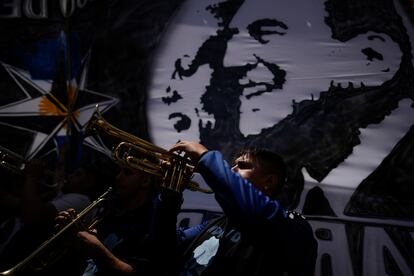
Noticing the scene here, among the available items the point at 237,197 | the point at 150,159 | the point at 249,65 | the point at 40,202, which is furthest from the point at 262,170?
the point at 40,202

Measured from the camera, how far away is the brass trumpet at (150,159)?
5.74 feet

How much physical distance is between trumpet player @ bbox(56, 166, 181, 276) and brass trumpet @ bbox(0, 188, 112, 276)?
45 millimetres

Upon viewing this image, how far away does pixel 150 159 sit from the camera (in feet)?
6.67

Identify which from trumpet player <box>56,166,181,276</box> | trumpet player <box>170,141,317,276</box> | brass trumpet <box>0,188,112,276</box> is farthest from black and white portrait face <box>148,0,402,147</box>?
trumpet player <box>170,141,317,276</box>

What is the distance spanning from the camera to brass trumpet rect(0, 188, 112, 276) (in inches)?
78.1

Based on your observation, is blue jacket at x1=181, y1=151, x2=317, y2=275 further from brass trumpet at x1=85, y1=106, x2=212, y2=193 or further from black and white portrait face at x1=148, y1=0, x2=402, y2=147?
black and white portrait face at x1=148, y1=0, x2=402, y2=147

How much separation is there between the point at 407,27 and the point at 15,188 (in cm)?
301

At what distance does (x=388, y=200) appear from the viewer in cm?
232

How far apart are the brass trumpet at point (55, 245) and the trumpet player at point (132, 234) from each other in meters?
0.04

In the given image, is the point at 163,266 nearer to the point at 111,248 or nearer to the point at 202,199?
the point at 111,248

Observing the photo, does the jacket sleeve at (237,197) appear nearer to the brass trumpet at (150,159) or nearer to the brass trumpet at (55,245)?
the brass trumpet at (150,159)

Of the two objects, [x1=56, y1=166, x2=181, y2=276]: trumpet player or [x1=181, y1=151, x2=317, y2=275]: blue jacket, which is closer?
[x1=181, y1=151, x2=317, y2=275]: blue jacket

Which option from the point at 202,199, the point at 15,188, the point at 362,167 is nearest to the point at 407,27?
the point at 362,167

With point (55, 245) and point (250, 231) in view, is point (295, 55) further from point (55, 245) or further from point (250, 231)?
point (55, 245)
